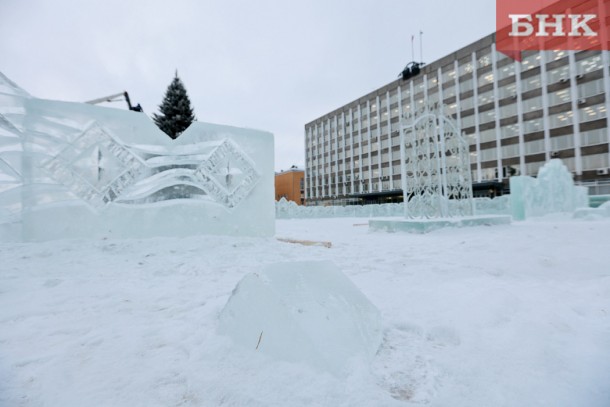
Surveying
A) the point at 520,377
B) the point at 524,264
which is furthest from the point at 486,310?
the point at 524,264

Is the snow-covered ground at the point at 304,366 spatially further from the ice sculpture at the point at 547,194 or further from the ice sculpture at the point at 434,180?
the ice sculpture at the point at 547,194

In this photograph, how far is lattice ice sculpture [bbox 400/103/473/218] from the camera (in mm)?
8969

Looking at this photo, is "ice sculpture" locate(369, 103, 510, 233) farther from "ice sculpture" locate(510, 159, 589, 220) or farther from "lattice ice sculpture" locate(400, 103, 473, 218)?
"ice sculpture" locate(510, 159, 589, 220)

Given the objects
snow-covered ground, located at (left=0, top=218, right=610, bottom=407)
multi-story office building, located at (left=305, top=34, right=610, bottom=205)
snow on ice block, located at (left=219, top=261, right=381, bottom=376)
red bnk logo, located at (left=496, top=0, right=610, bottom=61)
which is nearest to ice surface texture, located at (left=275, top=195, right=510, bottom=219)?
multi-story office building, located at (left=305, top=34, right=610, bottom=205)

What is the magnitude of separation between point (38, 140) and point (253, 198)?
4054mm

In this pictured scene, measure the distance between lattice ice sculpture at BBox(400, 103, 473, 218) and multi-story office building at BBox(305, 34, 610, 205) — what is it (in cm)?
1128

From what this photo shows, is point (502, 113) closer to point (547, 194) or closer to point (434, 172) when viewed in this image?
point (547, 194)

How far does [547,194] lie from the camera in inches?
451

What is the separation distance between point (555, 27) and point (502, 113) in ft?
30.0

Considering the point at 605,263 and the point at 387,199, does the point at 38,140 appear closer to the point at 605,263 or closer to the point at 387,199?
the point at 605,263

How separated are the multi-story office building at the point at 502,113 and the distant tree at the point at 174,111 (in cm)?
1760

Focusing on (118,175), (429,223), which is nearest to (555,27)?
(429,223)

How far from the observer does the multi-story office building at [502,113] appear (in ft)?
87.1

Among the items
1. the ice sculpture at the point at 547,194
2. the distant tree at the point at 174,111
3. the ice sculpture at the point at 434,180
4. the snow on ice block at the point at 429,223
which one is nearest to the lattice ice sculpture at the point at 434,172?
the ice sculpture at the point at 434,180
